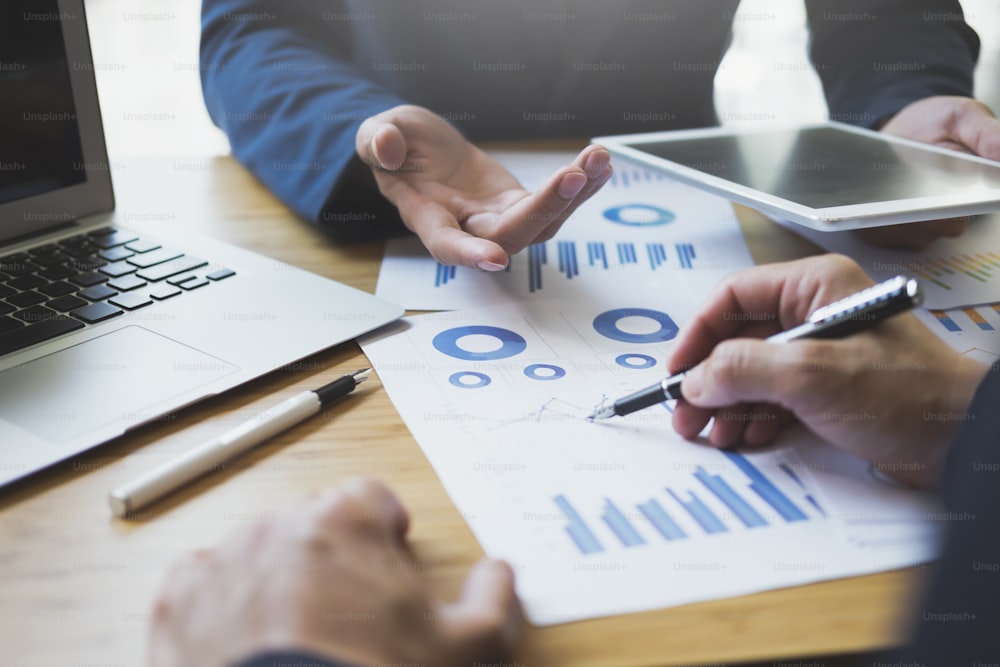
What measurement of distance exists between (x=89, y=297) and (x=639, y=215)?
58 cm

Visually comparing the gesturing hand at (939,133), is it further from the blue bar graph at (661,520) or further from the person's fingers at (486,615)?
the person's fingers at (486,615)

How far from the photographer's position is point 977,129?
36.6 inches

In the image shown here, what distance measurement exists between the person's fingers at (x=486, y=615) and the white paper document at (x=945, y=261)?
52 cm

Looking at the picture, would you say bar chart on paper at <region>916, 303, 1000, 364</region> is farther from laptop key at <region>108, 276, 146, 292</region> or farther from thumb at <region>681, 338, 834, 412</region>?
laptop key at <region>108, 276, 146, 292</region>

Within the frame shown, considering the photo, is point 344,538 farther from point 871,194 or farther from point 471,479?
point 871,194

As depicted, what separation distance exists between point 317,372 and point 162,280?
0.18 meters

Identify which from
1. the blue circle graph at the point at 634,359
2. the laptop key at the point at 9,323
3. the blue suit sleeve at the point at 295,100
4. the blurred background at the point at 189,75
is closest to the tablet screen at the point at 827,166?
the blue circle graph at the point at 634,359

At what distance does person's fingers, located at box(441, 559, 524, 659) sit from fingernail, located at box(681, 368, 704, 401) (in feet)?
0.59

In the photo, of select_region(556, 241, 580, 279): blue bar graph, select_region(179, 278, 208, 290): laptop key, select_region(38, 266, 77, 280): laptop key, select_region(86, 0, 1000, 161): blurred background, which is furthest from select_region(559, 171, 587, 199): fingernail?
select_region(86, 0, 1000, 161): blurred background

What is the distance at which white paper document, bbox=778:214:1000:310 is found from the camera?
2.57 feet

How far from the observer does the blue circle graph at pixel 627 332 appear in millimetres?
710

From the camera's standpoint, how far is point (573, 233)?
3.05 ft

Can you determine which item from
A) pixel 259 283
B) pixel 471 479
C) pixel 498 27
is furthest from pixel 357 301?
pixel 498 27

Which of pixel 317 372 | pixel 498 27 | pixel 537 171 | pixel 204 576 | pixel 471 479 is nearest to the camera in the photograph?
pixel 204 576
